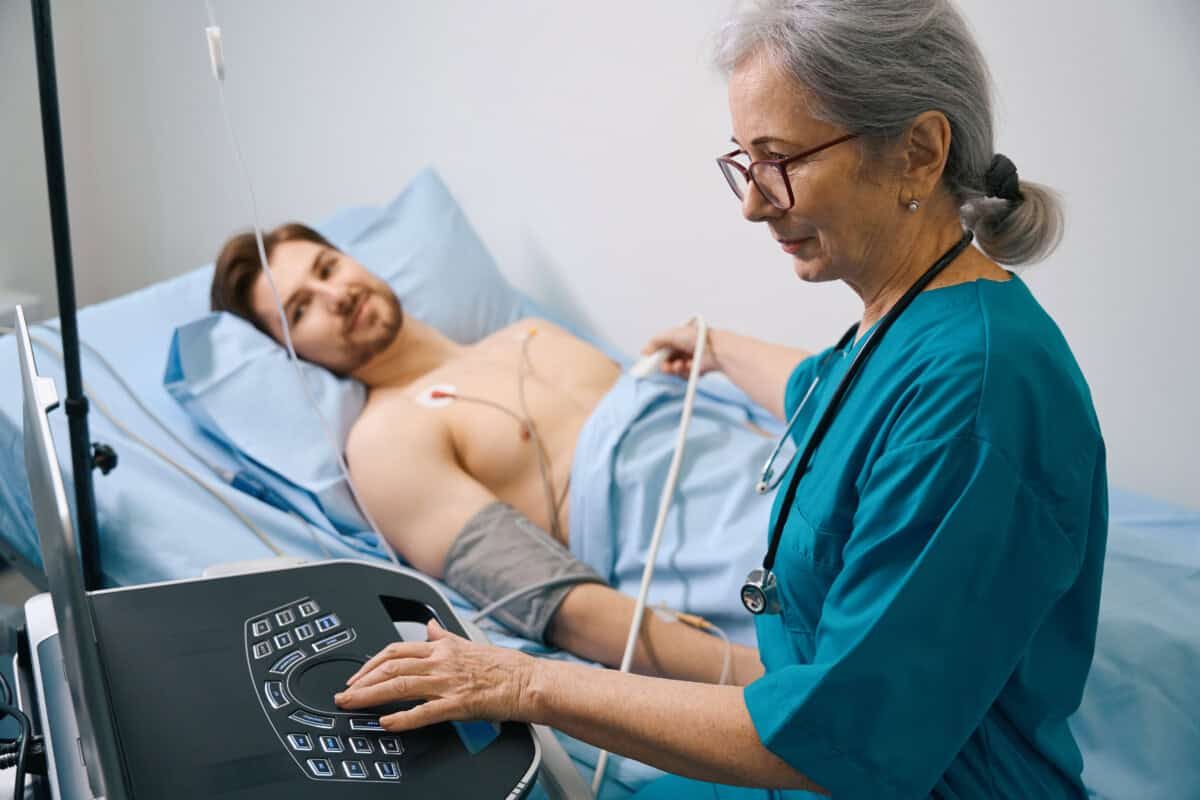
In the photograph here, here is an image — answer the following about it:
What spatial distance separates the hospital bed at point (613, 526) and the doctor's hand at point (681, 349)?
40mm

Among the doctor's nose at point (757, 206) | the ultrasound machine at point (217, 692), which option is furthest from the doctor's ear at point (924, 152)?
the ultrasound machine at point (217, 692)

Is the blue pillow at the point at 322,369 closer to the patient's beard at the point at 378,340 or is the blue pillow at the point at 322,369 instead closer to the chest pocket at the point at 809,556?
the patient's beard at the point at 378,340

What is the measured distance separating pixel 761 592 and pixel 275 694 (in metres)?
0.44

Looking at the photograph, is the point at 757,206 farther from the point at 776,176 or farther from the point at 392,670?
the point at 392,670

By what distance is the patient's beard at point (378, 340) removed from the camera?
76.4 inches

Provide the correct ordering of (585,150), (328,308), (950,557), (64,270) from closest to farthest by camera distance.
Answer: (950,557)
(64,270)
(328,308)
(585,150)

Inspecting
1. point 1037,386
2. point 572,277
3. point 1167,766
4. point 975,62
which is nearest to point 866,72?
point 975,62

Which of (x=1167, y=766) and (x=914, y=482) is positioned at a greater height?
(x=914, y=482)

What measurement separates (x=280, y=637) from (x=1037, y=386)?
0.67m

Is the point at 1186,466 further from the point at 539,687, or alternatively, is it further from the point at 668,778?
the point at 539,687

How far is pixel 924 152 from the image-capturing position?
0.94 metres

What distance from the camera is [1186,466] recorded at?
1.85m

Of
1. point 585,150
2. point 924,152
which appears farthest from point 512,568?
point 585,150

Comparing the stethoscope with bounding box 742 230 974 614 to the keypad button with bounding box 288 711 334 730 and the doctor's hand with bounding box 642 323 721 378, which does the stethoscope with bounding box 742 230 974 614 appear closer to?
the keypad button with bounding box 288 711 334 730
